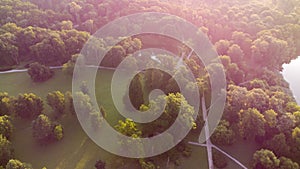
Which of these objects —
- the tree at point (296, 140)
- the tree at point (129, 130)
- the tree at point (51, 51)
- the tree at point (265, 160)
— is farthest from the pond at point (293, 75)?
the tree at point (51, 51)

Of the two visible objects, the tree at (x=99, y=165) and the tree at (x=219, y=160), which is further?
the tree at (x=219, y=160)

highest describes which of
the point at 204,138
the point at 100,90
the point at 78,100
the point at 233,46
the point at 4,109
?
the point at 233,46

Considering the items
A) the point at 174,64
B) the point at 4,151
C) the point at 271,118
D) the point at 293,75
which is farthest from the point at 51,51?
the point at 293,75

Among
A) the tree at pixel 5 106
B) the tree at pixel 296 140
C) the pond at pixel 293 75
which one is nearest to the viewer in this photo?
the tree at pixel 296 140

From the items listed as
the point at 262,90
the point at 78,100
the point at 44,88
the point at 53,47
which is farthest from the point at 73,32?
the point at 262,90

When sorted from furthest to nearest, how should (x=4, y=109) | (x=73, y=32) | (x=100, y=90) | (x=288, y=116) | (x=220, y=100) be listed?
(x=73, y=32), (x=100, y=90), (x=220, y=100), (x=4, y=109), (x=288, y=116)

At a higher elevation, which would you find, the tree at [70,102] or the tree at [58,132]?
the tree at [70,102]

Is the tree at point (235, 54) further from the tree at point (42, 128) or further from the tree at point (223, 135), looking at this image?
the tree at point (42, 128)

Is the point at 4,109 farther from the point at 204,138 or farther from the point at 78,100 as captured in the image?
the point at 204,138
